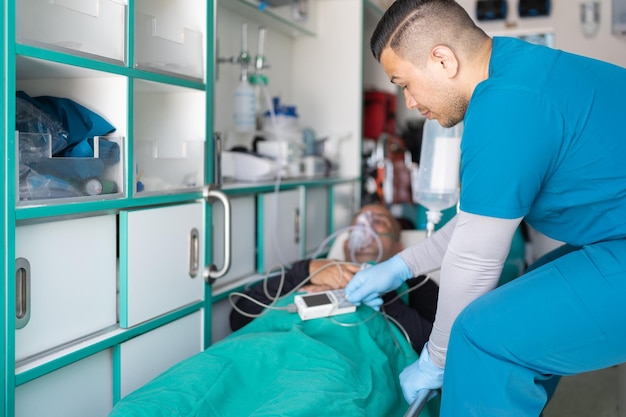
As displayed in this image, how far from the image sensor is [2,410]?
111 centimetres

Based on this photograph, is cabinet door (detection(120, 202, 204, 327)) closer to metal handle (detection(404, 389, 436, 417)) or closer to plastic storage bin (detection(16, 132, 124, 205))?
plastic storage bin (detection(16, 132, 124, 205))

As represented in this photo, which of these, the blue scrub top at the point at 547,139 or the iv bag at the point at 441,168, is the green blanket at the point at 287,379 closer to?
the blue scrub top at the point at 547,139

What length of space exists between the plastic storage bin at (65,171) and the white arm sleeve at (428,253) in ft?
2.44

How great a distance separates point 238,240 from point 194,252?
0.36 metres

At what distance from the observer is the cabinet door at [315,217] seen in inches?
102

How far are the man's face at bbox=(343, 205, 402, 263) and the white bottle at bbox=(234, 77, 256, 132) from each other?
0.61 meters

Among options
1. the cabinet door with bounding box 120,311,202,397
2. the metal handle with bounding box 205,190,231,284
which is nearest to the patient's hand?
the metal handle with bounding box 205,190,231,284

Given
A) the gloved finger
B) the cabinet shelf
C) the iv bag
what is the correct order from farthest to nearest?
the cabinet shelf → the iv bag → the gloved finger

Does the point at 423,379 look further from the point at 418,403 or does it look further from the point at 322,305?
the point at 322,305

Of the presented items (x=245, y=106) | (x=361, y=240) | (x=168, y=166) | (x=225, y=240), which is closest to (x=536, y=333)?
(x=225, y=240)

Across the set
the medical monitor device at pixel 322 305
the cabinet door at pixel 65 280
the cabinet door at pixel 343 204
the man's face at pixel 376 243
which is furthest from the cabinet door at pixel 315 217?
the cabinet door at pixel 65 280

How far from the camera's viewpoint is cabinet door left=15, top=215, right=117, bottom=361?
1.16 meters

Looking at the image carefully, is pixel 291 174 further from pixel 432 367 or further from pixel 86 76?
pixel 432 367

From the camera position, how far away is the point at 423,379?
120 cm
